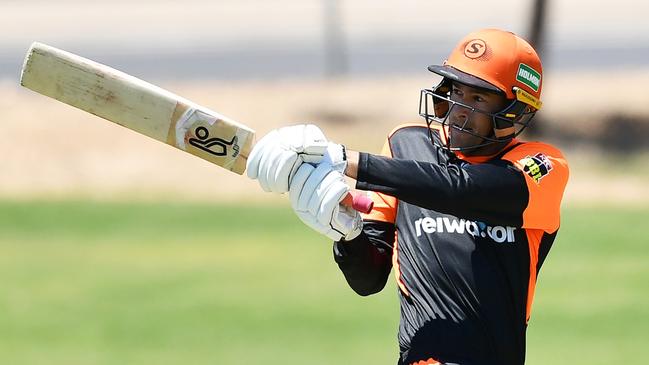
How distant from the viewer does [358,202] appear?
416cm

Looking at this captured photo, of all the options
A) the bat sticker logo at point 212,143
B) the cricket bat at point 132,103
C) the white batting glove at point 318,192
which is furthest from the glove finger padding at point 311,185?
the bat sticker logo at point 212,143

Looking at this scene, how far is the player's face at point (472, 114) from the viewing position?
4309mm

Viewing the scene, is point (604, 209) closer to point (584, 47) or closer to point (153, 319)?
point (153, 319)

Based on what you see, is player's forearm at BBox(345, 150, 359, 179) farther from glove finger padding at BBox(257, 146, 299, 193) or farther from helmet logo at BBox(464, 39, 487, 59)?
helmet logo at BBox(464, 39, 487, 59)

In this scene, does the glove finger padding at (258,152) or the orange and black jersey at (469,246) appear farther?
the orange and black jersey at (469,246)

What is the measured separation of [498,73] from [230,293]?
6395mm

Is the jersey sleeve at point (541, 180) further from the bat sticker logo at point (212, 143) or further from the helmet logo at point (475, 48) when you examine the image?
the bat sticker logo at point (212, 143)

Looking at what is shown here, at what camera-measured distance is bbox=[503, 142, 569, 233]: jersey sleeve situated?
427cm

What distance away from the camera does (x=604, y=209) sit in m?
13.2

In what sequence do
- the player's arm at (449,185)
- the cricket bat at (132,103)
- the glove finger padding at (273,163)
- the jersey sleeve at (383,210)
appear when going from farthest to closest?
1. the jersey sleeve at (383,210)
2. the cricket bat at (132,103)
3. the player's arm at (449,185)
4. the glove finger padding at (273,163)

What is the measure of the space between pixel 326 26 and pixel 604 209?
14.9 metres

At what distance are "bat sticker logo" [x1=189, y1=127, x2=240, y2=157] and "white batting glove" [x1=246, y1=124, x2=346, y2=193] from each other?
12.6 inches

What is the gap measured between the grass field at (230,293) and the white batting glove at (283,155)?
4738mm

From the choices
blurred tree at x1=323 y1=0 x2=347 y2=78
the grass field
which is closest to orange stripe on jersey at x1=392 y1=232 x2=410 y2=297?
the grass field
